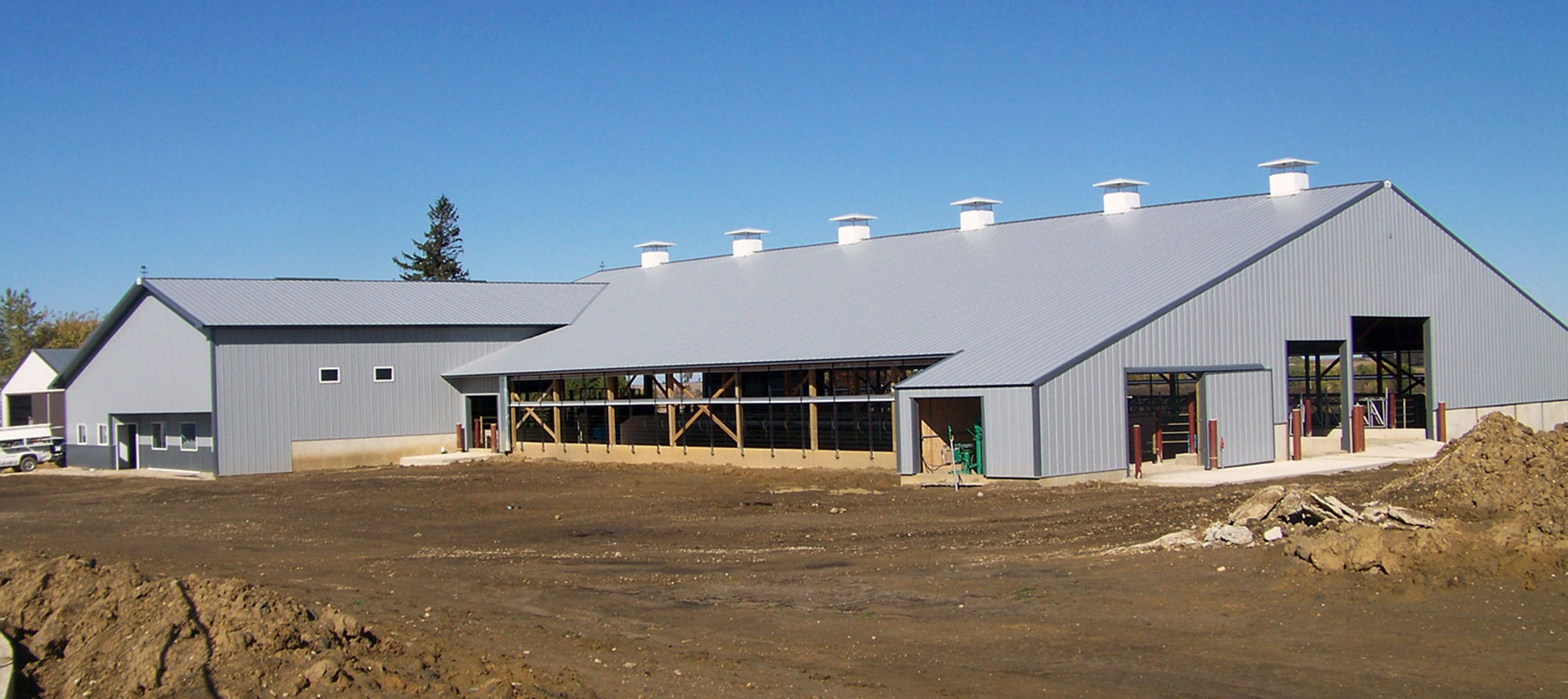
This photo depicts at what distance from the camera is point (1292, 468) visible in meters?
27.1

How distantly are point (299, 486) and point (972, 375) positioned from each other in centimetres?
1745

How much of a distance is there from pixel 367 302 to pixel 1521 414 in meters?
34.2

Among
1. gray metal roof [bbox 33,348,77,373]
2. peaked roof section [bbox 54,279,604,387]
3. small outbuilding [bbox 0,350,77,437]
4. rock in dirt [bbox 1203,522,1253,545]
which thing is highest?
peaked roof section [bbox 54,279,604,387]

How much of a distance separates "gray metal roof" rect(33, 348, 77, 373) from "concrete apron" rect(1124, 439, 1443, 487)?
46048mm

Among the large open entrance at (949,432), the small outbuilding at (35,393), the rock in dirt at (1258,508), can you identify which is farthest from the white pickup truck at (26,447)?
the rock in dirt at (1258,508)

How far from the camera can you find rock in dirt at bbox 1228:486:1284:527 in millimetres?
15211

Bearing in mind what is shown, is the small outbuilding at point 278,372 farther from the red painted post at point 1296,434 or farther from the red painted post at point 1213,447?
the red painted post at point 1296,434

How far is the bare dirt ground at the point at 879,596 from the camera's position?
10094 millimetres

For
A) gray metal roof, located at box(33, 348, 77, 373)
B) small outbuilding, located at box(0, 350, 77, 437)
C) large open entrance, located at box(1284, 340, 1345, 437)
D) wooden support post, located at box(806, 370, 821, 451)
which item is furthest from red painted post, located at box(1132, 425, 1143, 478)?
gray metal roof, located at box(33, 348, 77, 373)

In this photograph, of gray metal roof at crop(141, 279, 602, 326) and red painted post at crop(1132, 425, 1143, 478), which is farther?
gray metal roof at crop(141, 279, 602, 326)

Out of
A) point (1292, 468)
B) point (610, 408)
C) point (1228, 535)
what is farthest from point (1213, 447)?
point (610, 408)

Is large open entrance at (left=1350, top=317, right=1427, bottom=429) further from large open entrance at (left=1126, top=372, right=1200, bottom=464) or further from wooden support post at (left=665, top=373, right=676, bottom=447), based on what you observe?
wooden support post at (left=665, top=373, right=676, bottom=447)

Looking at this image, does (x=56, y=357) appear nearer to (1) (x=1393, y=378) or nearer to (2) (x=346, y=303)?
(2) (x=346, y=303)

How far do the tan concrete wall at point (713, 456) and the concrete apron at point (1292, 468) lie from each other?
6.19 meters
